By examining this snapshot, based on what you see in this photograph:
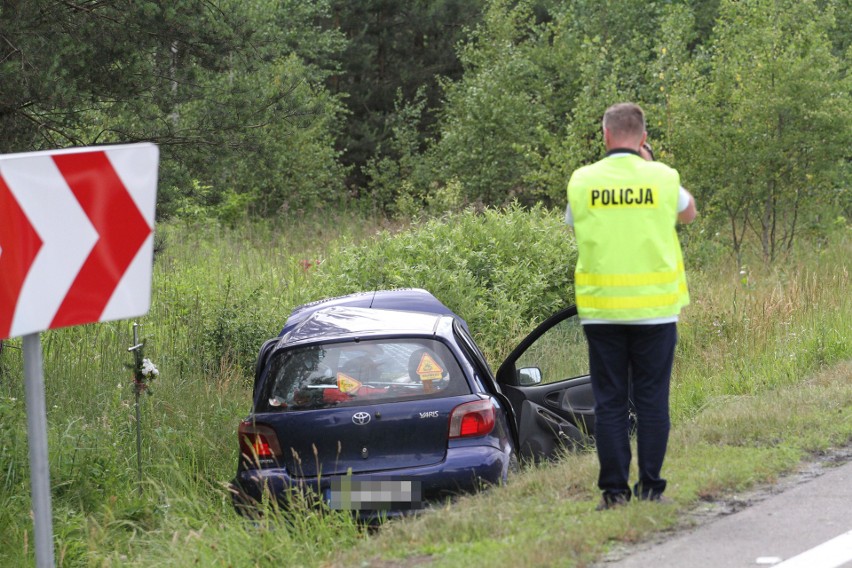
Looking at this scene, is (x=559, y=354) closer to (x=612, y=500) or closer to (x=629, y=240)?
(x=612, y=500)

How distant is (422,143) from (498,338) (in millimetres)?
25838

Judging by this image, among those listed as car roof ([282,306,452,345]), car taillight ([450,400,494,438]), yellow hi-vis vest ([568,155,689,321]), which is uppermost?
yellow hi-vis vest ([568,155,689,321])

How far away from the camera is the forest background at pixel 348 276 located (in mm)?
5762

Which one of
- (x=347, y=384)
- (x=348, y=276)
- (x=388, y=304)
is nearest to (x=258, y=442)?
(x=347, y=384)

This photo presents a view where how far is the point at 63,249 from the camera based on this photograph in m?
4.14

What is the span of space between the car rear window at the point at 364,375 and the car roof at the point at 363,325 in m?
0.07

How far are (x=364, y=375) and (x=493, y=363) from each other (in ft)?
18.3

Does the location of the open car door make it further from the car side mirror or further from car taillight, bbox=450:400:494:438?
car taillight, bbox=450:400:494:438

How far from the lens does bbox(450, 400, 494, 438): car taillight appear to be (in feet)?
20.1

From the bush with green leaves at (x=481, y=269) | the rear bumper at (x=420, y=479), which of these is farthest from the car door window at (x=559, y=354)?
the bush with green leaves at (x=481, y=269)

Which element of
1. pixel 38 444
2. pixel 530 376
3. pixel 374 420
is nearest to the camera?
pixel 38 444

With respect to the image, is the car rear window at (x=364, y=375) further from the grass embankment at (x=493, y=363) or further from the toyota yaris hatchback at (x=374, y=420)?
the grass embankment at (x=493, y=363)

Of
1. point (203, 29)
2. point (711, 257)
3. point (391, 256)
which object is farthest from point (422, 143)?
point (203, 29)

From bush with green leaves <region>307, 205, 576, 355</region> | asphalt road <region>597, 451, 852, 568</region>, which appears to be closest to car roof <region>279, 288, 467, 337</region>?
asphalt road <region>597, 451, 852, 568</region>
